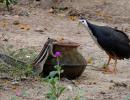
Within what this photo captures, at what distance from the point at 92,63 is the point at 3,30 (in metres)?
3.13

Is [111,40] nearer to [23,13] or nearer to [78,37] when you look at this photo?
[78,37]

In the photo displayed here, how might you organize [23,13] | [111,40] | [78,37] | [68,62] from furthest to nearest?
[23,13]
[78,37]
[111,40]
[68,62]

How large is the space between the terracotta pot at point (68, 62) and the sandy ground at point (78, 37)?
0.17 metres

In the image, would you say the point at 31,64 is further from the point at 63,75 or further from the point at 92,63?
the point at 92,63

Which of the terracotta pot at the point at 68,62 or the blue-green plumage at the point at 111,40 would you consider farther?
the blue-green plumage at the point at 111,40

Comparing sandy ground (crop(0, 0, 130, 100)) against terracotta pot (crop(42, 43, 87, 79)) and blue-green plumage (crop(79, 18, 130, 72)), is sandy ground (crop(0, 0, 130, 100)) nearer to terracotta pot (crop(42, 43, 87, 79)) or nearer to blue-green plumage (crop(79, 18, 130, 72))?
terracotta pot (crop(42, 43, 87, 79))

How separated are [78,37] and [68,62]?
13.5 ft

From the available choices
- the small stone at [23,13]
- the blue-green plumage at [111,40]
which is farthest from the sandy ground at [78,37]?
the blue-green plumage at [111,40]

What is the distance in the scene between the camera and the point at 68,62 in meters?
8.09

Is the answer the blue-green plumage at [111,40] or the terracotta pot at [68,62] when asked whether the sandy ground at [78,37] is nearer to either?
the terracotta pot at [68,62]

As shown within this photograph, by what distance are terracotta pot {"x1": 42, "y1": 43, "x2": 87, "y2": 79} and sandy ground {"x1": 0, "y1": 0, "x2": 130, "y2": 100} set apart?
0.17 metres

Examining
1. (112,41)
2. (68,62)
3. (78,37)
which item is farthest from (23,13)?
(68,62)

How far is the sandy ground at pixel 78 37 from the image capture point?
7148mm

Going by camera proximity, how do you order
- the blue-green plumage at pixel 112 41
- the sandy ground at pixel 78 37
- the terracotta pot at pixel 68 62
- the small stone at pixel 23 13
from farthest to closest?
1. the small stone at pixel 23 13
2. the blue-green plumage at pixel 112 41
3. the terracotta pot at pixel 68 62
4. the sandy ground at pixel 78 37
